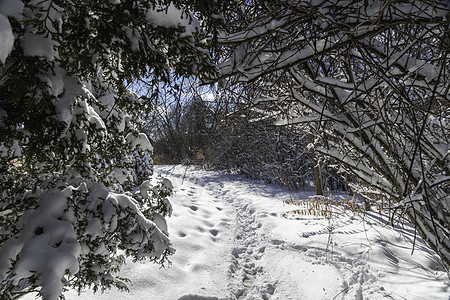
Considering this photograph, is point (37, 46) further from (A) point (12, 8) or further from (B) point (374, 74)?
(B) point (374, 74)

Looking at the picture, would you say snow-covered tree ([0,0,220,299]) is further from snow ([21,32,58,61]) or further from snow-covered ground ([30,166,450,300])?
snow-covered ground ([30,166,450,300])

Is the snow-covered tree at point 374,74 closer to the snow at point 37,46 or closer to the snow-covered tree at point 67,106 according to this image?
the snow-covered tree at point 67,106

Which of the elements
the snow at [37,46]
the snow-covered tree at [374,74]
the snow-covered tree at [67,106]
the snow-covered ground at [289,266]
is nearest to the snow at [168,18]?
the snow-covered tree at [67,106]

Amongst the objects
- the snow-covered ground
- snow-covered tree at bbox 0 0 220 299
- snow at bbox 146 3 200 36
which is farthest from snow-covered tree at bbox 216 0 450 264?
the snow-covered ground

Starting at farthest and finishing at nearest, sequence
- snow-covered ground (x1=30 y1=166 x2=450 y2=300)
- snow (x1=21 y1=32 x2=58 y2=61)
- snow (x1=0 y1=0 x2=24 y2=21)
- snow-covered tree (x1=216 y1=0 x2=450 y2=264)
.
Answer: snow-covered ground (x1=30 y1=166 x2=450 y2=300)
snow-covered tree (x1=216 y1=0 x2=450 y2=264)
snow (x1=21 y1=32 x2=58 y2=61)
snow (x1=0 y1=0 x2=24 y2=21)

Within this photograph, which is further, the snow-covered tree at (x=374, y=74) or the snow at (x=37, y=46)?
the snow-covered tree at (x=374, y=74)

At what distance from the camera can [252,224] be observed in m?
6.02

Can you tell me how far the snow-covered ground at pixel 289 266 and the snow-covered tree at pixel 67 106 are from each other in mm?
824

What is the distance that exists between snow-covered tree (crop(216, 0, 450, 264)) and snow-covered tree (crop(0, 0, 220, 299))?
47cm

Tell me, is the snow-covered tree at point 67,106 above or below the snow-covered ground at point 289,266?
above

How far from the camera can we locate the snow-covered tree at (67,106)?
1.19m

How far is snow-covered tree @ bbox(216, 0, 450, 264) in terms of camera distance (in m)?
1.36

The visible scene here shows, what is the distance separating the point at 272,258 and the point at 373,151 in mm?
2642


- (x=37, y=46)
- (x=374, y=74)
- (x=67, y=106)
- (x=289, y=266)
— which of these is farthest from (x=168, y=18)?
(x=289, y=266)
